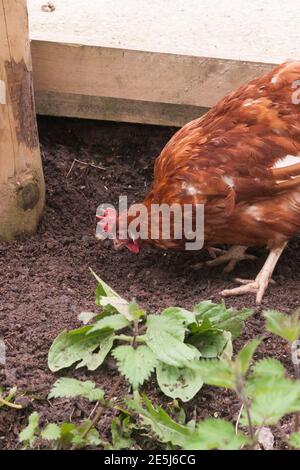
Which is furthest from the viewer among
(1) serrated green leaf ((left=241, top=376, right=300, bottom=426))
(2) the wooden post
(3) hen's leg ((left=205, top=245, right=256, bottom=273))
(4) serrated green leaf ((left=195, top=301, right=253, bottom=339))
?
(3) hen's leg ((left=205, top=245, right=256, bottom=273))

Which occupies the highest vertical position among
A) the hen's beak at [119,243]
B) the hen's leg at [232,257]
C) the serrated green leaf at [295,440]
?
the serrated green leaf at [295,440]

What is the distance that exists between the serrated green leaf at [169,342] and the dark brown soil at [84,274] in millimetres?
169

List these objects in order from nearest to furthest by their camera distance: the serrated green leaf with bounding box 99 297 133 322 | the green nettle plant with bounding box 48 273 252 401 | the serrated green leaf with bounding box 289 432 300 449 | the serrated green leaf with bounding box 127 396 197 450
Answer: the serrated green leaf with bounding box 289 432 300 449 < the serrated green leaf with bounding box 127 396 197 450 < the green nettle plant with bounding box 48 273 252 401 < the serrated green leaf with bounding box 99 297 133 322

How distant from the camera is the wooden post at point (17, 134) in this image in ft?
10.2

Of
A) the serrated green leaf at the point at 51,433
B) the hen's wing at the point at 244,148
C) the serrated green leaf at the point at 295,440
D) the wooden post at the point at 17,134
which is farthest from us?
the hen's wing at the point at 244,148

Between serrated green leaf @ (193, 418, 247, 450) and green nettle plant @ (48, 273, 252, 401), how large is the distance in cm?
50

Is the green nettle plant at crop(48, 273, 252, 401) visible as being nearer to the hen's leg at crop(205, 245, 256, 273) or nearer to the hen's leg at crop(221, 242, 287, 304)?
the hen's leg at crop(221, 242, 287, 304)

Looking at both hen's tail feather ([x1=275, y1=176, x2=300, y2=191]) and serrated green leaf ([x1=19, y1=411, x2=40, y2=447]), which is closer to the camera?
serrated green leaf ([x1=19, y1=411, x2=40, y2=447])

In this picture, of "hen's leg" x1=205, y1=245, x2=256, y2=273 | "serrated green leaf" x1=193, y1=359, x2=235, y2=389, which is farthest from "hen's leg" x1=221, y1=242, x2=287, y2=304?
"serrated green leaf" x1=193, y1=359, x2=235, y2=389

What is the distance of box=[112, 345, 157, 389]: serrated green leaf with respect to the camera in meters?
2.27

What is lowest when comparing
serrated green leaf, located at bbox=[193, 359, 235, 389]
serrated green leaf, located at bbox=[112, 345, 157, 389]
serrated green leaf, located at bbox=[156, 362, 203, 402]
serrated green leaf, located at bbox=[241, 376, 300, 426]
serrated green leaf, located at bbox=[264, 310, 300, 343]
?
serrated green leaf, located at bbox=[156, 362, 203, 402]

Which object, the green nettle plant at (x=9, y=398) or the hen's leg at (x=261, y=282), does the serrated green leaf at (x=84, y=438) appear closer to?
the green nettle plant at (x=9, y=398)

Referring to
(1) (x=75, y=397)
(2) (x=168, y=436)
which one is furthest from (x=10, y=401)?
Answer: (2) (x=168, y=436)

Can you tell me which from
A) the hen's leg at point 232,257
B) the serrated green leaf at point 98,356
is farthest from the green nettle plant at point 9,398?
the hen's leg at point 232,257
